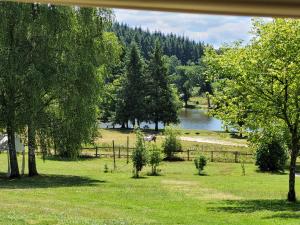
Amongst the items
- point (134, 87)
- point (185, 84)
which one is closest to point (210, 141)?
point (134, 87)

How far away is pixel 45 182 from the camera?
2467 centimetres

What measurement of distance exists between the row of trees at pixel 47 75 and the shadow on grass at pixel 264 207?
8700 mm

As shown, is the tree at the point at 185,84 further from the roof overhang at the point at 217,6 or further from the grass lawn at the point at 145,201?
the roof overhang at the point at 217,6

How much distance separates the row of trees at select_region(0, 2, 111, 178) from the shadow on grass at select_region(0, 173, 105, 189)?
1.46 m

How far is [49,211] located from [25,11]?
12.3 m

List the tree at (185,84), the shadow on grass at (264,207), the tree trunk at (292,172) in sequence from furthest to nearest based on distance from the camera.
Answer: the tree at (185,84)
the tree trunk at (292,172)
the shadow on grass at (264,207)

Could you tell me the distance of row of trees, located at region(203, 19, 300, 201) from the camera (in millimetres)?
17422

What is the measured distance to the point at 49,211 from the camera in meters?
14.1

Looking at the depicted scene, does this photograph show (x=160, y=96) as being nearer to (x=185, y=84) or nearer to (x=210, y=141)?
(x=210, y=141)

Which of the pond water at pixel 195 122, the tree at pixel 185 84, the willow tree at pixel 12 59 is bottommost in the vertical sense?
the pond water at pixel 195 122

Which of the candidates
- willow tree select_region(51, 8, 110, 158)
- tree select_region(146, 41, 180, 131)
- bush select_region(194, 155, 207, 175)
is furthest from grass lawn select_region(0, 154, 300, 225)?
tree select_region(146, 41, 180, 131)

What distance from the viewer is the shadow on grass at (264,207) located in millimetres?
15906

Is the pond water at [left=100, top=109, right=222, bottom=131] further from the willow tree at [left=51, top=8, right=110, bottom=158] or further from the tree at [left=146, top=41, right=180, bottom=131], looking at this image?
the willow tree at [left=51, top=8, right=110, bottom=158]

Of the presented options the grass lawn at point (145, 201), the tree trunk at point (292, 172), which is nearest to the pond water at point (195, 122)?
the grass lawn at point (145, 201)
